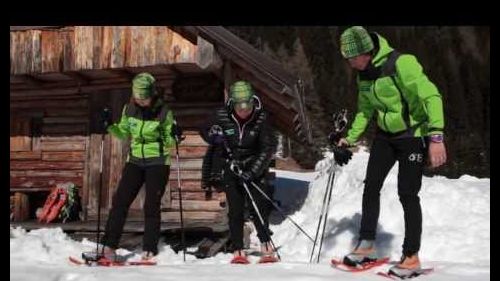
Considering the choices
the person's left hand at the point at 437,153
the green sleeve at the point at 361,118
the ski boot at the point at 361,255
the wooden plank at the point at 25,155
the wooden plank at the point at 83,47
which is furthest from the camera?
the wooden plank at the point at 25,155

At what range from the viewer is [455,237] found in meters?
7.17

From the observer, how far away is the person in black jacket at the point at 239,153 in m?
5.80

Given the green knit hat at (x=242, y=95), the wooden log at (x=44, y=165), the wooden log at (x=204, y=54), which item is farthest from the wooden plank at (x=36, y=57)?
the green knit hat at (x=242, y=95)

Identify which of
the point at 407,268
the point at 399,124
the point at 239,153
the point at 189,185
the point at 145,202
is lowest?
the point at 407,268

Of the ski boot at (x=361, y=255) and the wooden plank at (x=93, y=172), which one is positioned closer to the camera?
the ski boot at (x=361, y=255)

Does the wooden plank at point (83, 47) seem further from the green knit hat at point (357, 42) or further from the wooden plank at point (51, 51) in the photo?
the green knit hat at point (357, 42)

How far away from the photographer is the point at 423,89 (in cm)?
459

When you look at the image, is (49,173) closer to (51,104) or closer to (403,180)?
(51,104)

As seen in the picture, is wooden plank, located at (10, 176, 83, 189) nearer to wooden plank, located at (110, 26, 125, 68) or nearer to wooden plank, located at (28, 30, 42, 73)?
wooden plank, located at (28, 30, 42, 73)

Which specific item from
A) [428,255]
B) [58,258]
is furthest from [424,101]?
[58,258]

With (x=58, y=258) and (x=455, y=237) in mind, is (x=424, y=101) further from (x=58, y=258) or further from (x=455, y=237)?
(x=58, y=258)

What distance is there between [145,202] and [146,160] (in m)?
0.48

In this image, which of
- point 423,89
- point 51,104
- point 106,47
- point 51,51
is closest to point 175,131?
point 423,89

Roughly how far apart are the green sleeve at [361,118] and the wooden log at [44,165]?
685 cm
